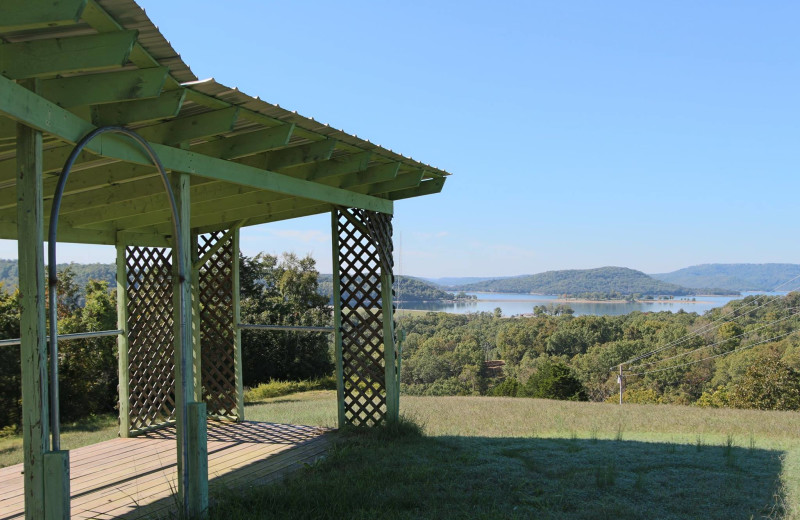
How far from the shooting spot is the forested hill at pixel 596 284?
3570 inches

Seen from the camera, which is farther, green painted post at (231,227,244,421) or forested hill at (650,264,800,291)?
forested hill at (650,264,800,291)

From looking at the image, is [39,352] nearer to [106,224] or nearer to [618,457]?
[106,224]

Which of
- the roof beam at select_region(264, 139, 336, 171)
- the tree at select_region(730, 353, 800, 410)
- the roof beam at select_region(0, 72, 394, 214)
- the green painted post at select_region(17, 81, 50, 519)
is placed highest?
the roof beam at select_region(264, 139, 336, 171)

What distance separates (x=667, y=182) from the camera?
89.3 meters

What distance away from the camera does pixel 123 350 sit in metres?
6.19

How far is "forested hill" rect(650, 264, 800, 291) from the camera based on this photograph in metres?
101

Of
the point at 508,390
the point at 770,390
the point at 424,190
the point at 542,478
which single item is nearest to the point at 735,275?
the point at 770,390

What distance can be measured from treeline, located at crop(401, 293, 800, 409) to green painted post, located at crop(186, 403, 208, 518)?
25338 millimetres

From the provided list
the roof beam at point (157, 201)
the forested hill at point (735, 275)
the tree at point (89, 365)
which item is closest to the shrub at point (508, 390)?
the tree at point (89, 365)

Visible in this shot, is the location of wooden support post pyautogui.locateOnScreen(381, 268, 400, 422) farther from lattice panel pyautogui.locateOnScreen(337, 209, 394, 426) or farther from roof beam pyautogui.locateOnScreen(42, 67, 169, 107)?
roof beam pyautogui.locateOnScreen(42, 67, 169, 107)

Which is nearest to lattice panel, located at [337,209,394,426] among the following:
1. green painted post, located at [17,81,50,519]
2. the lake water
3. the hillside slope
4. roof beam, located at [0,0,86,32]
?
green painted post, located at [17,81,50,519]

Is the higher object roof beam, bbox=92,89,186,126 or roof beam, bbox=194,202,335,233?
roof beam, bbox=92,89,186,126

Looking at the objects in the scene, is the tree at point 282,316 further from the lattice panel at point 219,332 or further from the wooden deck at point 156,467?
the wooden deck at point 156,467

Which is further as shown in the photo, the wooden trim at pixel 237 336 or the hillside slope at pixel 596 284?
the hillside slope at pixel 596 284
